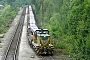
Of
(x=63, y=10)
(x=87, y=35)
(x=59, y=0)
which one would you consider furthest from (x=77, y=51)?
(x=59, y=0)

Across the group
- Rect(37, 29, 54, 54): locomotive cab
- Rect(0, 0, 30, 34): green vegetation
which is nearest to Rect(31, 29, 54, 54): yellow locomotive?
Rect(37, 29, 54, 54): locomotive cab

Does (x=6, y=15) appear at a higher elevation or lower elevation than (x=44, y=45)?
higher

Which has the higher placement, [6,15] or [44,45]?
[6,15]

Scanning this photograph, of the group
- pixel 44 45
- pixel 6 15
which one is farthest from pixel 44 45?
pixel 6 15

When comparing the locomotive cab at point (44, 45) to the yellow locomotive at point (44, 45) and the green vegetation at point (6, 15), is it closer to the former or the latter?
the yellow locomotive at point (44, 45)

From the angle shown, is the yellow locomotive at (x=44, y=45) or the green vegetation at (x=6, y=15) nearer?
the yellow locomotive at (x=44, y=45)

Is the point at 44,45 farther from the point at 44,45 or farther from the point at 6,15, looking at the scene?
the point at 6,15

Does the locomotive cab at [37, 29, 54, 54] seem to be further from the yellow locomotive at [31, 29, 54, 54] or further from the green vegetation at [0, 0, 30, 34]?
the green vegetation at [0, 0, 30, 34]

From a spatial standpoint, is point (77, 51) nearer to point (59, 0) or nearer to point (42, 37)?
point (42, 37)

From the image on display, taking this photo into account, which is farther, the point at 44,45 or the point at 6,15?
the point at 6,15

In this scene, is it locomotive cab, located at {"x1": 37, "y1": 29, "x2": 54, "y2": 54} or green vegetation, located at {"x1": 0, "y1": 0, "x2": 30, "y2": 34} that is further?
green vegetation, located at {"x1": 0, "y1": 0, "x2": 30, "y2": 34}

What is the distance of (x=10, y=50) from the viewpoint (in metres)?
26.6

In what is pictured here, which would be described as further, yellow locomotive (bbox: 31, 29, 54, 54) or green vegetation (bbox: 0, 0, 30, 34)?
green vegetation (bbox: 0, 0, 30, 34)

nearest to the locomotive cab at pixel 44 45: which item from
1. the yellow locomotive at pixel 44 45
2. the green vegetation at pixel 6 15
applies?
the yellow locomotive at pixel 44 45
